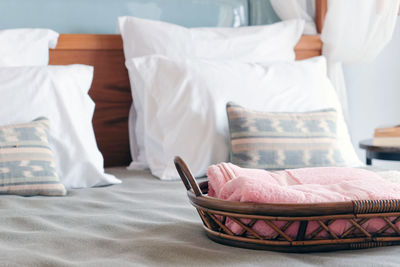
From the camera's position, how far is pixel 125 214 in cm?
110

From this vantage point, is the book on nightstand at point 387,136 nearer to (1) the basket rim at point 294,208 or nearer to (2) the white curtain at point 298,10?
(2) the white curtain at point 298,10

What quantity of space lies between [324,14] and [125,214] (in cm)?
155

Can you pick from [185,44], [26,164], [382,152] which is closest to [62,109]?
[26,164]

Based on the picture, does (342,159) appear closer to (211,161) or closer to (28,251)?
(211,161)

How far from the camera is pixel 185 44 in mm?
1958

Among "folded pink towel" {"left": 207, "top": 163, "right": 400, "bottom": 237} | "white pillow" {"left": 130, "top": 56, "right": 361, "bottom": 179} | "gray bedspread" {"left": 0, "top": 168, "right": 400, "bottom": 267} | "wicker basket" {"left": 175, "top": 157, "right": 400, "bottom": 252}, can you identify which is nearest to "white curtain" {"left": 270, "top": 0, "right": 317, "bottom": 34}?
"white pillow" {"left": 130, "top": 56, "right": 361, "bottom": 179}

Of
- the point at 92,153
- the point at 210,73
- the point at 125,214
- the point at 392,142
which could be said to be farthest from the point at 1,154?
the point at 392,142

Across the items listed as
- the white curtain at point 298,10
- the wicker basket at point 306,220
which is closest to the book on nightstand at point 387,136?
the white curtain at point 298,10

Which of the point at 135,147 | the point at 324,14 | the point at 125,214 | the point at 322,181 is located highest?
the point at 324,14

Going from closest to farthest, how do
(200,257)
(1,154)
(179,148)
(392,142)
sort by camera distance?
1. (200,257)
2. (1,154)
3. (179,148)
4. (392,142)

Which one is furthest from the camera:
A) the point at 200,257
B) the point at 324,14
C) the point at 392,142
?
the point at 324,14

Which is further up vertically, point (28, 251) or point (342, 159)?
point (28, 251)

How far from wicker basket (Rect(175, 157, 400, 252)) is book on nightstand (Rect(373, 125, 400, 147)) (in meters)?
1.19

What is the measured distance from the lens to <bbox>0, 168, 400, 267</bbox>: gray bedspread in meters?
0.74
